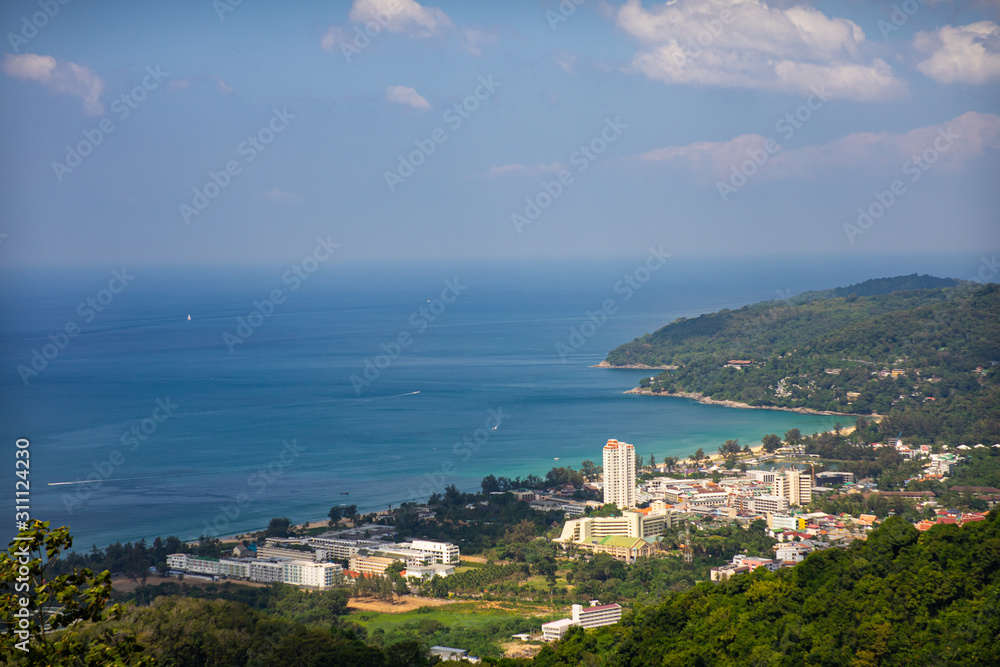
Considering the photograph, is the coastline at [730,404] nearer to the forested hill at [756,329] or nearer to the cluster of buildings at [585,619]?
the forested hill at [756,329]

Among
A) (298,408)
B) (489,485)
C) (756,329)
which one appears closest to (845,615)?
(489,485)

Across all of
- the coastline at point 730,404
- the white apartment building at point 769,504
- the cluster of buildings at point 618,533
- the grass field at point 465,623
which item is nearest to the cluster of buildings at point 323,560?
the grass field at point 465,623

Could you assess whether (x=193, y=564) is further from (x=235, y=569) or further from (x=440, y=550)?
(x=440, y=550)

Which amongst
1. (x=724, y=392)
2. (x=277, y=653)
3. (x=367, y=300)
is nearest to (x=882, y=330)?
(x=724, y=392)

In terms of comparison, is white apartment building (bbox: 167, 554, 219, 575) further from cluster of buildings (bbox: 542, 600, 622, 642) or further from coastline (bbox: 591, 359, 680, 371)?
coastline (bbox: 591, 359, 680, 371)

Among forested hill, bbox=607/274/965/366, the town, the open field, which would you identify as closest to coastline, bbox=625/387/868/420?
forested hill, bbox=607/274/965/366
